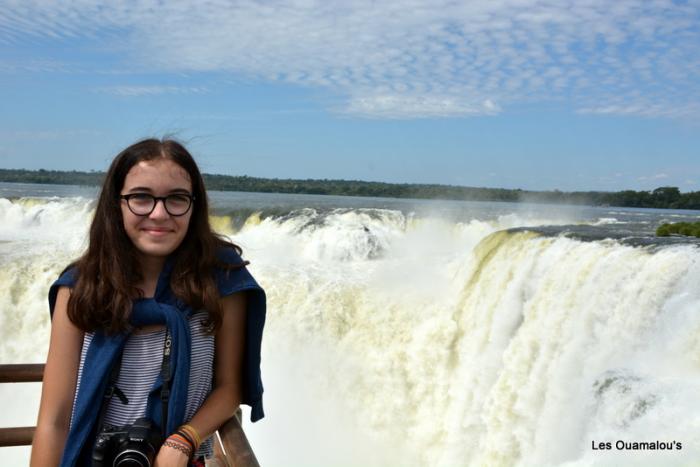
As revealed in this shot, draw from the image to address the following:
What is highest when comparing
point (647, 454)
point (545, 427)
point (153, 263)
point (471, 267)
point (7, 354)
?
point (153, 263)

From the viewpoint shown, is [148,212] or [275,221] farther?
[275,221]

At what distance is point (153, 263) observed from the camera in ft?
5.73

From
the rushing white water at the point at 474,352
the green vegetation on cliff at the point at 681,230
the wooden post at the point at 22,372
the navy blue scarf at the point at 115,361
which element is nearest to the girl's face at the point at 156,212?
the navy blue scarf at the point at 115,361

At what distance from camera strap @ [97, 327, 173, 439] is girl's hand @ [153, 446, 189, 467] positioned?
5cm

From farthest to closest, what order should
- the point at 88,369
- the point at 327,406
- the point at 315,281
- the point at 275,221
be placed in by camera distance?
1. the point at 275,221
2. the point at 315,281
3. the point at 327,406
4. the point at 88,369

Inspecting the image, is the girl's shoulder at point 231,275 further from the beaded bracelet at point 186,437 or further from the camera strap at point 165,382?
the beaded bracelet at point 186,437

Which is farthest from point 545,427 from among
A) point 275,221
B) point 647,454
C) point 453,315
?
point 275,221

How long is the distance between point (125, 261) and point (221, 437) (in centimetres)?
51

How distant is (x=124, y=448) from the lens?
1.50 m

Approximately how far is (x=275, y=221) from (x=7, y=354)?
8.02 meters

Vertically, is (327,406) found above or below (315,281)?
below

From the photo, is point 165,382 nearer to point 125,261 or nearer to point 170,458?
point 170,458

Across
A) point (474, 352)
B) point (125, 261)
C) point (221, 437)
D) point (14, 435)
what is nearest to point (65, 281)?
point (125, 261)

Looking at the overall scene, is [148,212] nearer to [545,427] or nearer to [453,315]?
[545,427]
